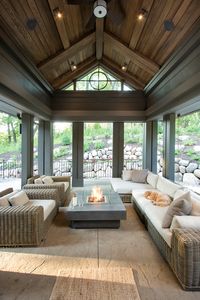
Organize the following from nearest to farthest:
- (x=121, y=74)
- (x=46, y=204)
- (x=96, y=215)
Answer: (x=96, y=215) → (x=46, y=204) → (x=121, y=74)

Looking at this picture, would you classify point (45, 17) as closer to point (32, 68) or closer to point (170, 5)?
point (32, 68)

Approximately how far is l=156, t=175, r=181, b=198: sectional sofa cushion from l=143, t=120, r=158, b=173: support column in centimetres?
215

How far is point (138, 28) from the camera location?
16.6ft

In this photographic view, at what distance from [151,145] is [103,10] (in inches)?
196

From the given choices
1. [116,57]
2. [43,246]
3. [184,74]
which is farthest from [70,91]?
[43,246]

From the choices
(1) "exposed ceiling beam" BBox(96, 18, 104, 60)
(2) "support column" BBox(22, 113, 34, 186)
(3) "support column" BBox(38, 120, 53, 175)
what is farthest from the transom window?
(2) "support column" BBox(22, 113, 34, 186)

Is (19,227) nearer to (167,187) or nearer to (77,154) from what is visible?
(167,187)

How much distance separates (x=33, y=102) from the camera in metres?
5.80

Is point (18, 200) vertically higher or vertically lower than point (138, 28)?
lower

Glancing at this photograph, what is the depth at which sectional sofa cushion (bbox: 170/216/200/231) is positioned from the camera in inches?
113

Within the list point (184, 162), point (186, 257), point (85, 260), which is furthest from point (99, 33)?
point (186, 257)

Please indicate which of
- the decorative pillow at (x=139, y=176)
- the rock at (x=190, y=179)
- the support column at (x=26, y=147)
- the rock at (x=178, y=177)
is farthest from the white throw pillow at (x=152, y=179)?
the support column at (x=26, y=147)

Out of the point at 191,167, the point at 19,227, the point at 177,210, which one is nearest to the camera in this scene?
the point at 177,210

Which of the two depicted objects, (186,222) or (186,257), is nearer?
(186,257)
